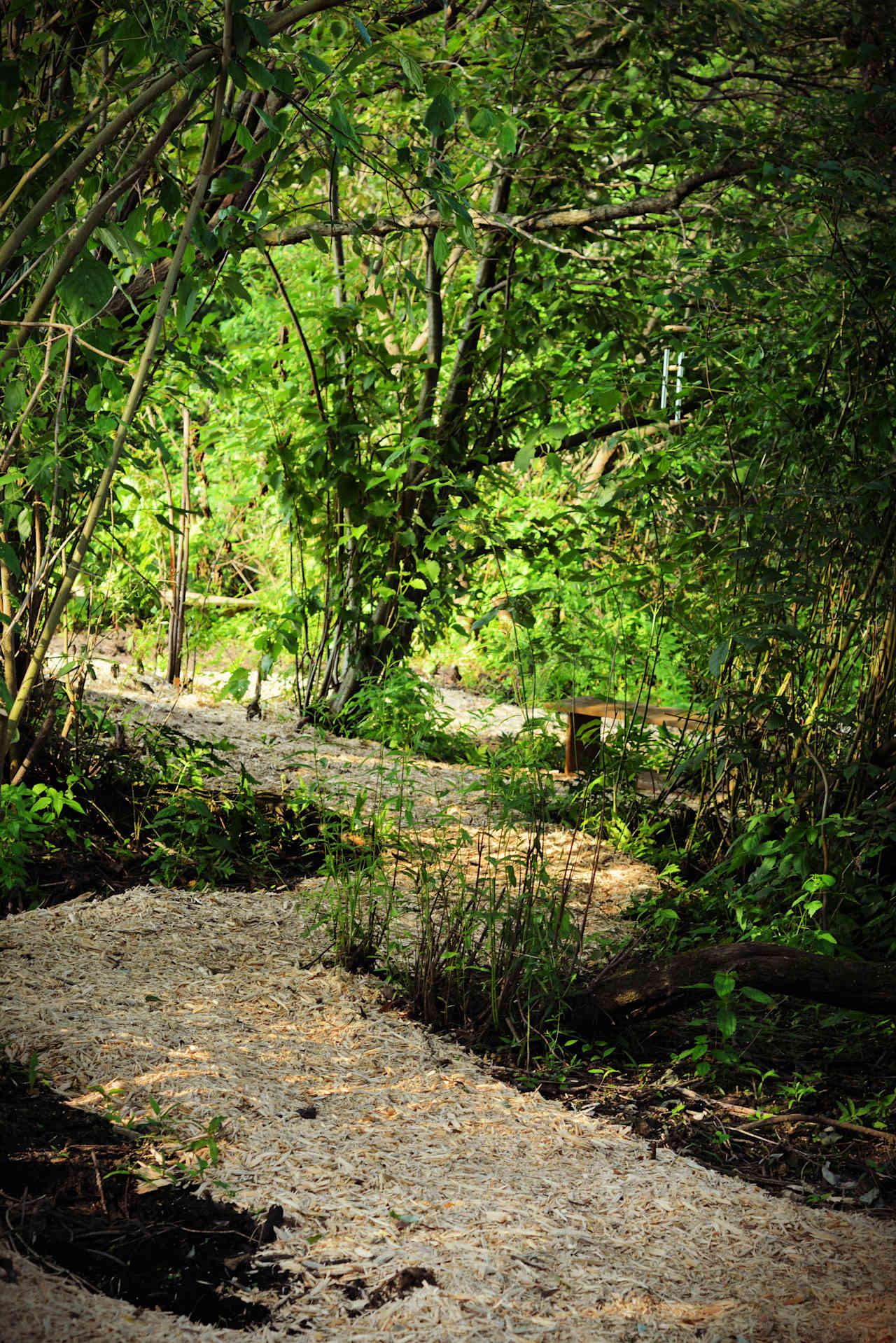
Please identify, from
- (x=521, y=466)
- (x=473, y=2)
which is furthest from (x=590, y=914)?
(x=473, y=2)

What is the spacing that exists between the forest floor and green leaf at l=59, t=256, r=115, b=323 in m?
1.45

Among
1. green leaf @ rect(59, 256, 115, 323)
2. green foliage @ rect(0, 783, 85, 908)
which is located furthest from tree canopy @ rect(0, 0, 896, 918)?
green foliage @ rect(0, 783, 85, 908)

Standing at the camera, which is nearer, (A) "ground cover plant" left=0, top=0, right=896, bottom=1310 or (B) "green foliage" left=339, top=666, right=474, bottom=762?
(A) "ground cover plant" left=0, top=0, right=896, bottom=1310

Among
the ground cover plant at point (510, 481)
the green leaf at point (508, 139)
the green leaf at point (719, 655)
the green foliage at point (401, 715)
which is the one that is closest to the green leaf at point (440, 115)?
the ground cover plant at point (510, 481)

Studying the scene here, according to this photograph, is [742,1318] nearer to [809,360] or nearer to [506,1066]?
[506,1066]

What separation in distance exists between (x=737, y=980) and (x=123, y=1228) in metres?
1.50

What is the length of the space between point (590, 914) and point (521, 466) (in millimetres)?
1496

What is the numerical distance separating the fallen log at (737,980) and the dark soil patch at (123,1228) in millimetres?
1155

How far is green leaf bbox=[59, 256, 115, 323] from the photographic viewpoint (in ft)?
5.91

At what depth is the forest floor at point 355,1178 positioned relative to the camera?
167 centimetres

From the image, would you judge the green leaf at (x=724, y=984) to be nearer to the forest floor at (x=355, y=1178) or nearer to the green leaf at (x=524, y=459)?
the forest floor at (x=355, y=1178)

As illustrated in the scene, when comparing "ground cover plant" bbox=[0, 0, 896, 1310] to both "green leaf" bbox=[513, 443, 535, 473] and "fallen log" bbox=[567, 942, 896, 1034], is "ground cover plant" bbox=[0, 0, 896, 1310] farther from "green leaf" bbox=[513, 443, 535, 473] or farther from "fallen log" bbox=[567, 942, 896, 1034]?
"green leaf" bbox=[513, 443, 535, 473]

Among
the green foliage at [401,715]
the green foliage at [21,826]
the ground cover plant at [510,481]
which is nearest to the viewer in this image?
the ground cover plant at [510,481]

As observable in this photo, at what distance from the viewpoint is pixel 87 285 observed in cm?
182
